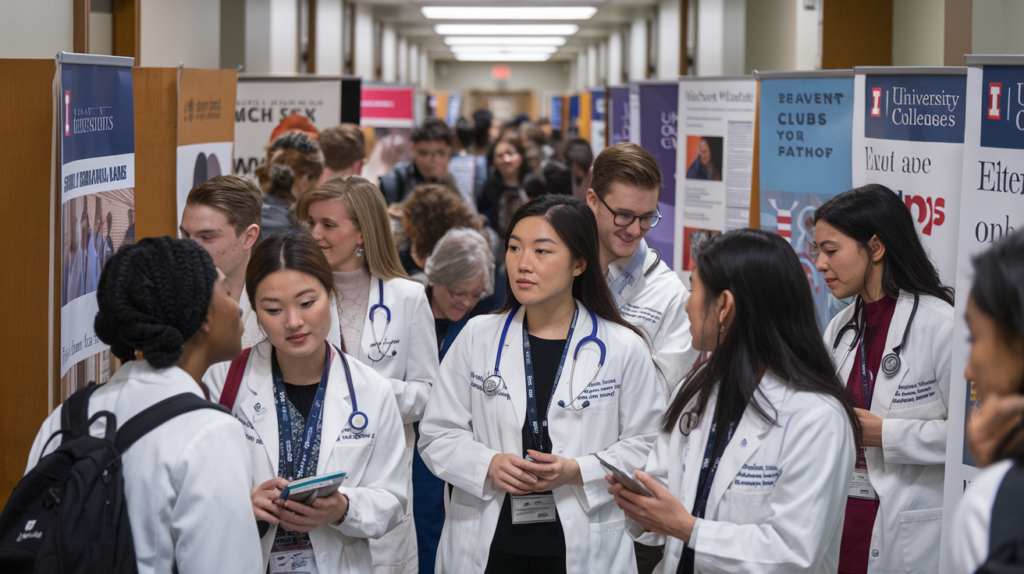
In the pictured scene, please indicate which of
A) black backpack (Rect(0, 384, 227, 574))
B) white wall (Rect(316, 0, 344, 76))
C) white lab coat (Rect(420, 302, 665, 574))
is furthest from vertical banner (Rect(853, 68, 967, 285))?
white wall (Rect(316, 0, 344, 76))

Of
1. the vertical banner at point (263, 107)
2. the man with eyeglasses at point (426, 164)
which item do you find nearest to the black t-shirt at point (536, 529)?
the vertical banner at point (263, 107)

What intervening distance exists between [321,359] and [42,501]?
2.89 ft

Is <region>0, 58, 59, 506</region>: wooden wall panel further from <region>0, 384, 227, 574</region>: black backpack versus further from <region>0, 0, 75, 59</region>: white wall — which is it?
<region>0, 384, 227, 574</region>: black backpack

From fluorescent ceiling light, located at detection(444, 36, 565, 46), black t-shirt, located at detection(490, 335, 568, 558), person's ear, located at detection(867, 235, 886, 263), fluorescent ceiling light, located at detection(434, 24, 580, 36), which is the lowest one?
black t-shirt, located at detection(490, 335, 568, 558)

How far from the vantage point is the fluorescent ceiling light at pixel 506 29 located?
46.8 feet

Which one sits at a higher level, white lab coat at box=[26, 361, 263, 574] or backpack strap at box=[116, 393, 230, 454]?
backpack strap at box=[116, 393, 230, 454]

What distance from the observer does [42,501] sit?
Answer: 1584mm

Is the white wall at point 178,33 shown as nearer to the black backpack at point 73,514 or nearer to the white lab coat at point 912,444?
the black backpack at point 73,514

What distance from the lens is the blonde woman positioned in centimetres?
302

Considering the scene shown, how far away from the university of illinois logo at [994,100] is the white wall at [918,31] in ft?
8.89

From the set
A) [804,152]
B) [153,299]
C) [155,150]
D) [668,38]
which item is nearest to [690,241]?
[804,152]

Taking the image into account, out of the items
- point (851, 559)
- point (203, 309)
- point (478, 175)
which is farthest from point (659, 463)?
point (478, 175)

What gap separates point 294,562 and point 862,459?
5.59ft

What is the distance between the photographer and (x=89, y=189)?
301cm
